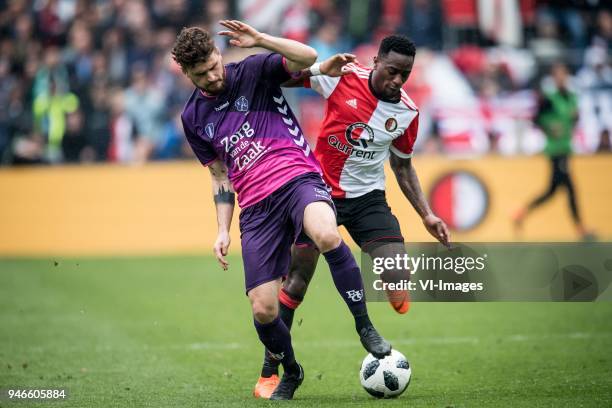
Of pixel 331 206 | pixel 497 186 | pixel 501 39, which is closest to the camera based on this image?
pixel 331 206

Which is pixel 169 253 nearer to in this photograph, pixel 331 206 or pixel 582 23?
pixel 582 23

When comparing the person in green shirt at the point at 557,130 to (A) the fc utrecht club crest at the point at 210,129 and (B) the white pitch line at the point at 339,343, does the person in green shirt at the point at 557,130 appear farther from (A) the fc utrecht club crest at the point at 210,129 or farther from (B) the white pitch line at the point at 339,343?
(A) the fc utrecht club crest at the point at 210,129

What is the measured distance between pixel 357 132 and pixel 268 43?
1.29 metres

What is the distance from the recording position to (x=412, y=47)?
6754 mm

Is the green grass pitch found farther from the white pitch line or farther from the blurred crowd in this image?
the blurred crowd

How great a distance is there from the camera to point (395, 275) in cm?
711

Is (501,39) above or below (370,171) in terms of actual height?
below

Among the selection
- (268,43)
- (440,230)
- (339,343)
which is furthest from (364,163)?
(339,343)

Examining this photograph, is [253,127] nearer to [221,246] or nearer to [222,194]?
[222,194]

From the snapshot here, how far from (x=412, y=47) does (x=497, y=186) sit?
9640 millimetres

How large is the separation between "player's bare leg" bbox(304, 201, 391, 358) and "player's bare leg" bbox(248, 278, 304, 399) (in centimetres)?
43

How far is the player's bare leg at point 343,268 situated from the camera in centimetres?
619

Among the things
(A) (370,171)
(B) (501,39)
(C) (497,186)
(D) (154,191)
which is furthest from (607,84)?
(A) (370,171)
